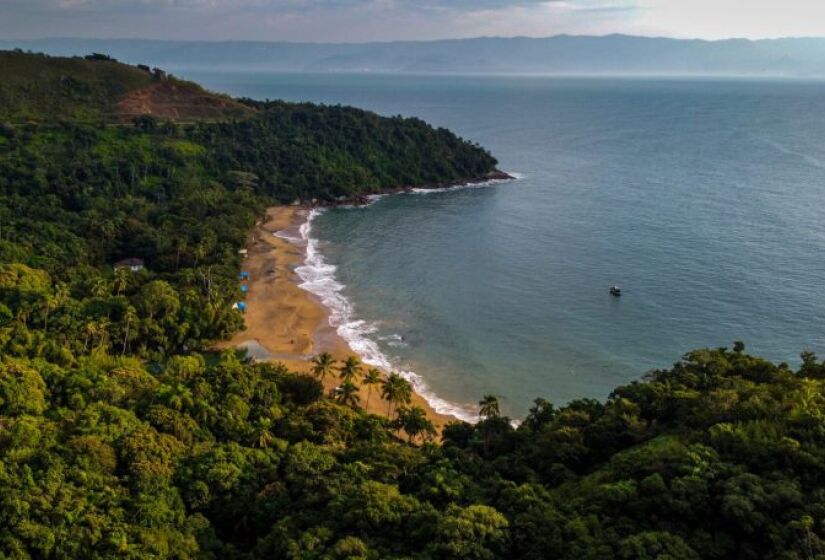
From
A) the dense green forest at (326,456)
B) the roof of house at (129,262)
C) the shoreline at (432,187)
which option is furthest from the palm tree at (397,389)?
the shoreline at (432,187)

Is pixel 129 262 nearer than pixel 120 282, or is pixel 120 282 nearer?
pixel 120 282

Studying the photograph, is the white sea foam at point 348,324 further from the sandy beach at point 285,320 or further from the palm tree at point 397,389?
the palm tree at point 397,389

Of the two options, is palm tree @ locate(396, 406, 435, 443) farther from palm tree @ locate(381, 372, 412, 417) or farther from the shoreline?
the shoreline

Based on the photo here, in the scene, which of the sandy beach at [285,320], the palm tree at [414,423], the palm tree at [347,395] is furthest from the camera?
the sandy beach at [285,320]

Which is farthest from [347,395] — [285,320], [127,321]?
[285,320]

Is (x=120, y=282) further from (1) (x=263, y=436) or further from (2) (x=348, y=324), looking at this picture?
(1) (x=263, y=436)

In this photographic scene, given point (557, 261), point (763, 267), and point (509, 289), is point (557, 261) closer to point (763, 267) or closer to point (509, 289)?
point (509, 289)
